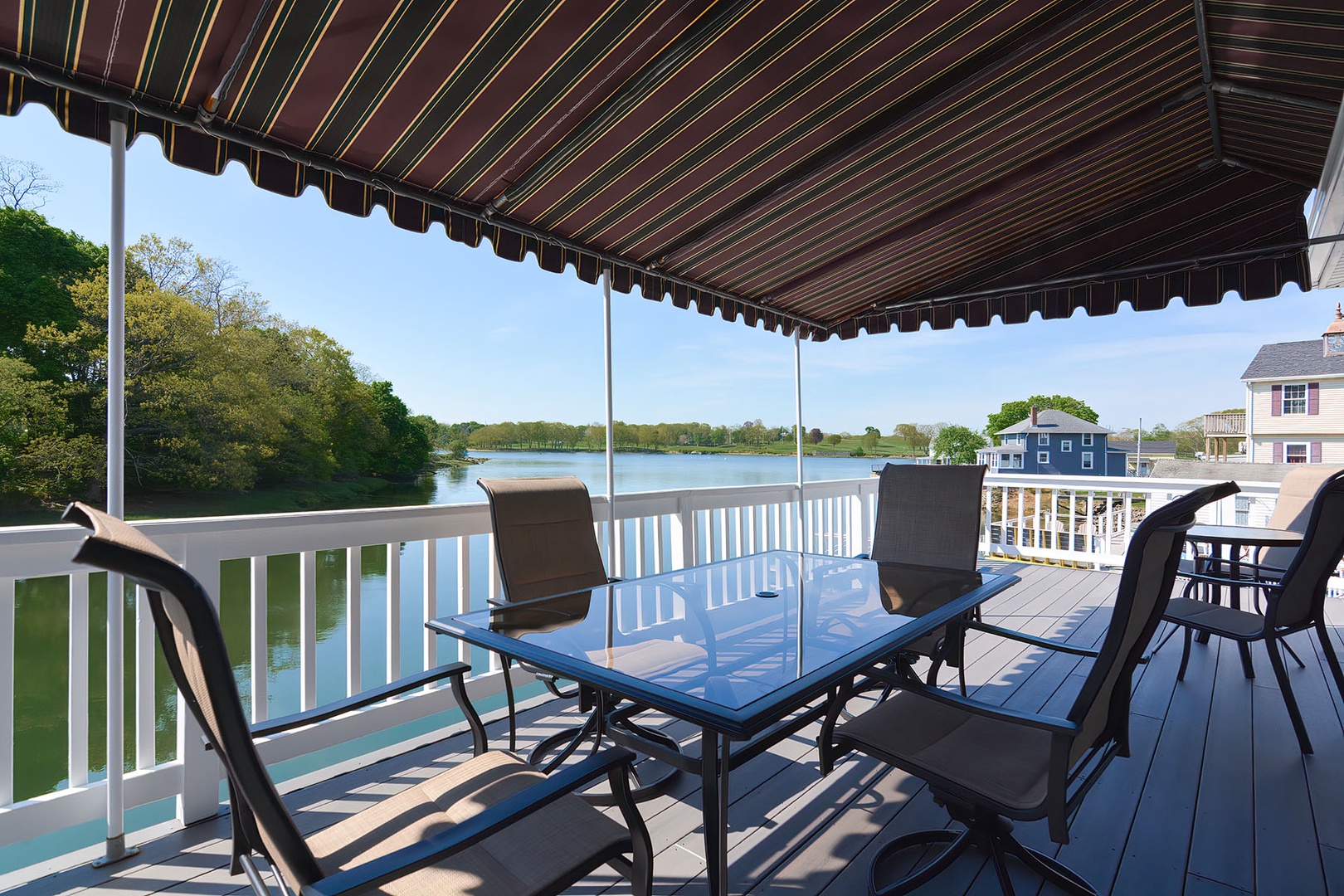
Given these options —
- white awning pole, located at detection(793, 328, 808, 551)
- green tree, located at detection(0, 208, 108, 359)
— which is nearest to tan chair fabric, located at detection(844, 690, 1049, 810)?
white awning pole, located at detection(793, 328, 808, 551)

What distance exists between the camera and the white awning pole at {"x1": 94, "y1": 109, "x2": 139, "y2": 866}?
2.08 m

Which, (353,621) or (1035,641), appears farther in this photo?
(353,621)

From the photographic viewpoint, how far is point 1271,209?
157 inches

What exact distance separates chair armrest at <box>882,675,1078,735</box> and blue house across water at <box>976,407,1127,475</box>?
38148mm

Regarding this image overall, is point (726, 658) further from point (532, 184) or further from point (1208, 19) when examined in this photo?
point (1208, 19)

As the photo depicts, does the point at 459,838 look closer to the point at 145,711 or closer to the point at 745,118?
the point at 145,711

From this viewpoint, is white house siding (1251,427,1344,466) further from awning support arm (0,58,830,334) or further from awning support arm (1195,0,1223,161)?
awning support arm (0,58,830,334)

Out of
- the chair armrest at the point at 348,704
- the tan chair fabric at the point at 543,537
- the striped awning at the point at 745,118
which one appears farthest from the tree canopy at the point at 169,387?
the chair armrest at the point at 348,704

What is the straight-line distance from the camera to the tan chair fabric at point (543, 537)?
9.72 ft

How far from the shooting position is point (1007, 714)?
1.54m

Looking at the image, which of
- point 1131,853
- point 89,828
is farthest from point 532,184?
point 1131,853

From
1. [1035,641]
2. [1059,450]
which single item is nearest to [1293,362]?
[1059,450]

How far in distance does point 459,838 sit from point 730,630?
1.23 meters

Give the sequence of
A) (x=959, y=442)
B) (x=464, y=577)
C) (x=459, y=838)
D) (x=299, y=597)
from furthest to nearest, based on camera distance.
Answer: (x=959, y=442) < (x=464, y=577) < (x=299, y=597) < (x=459, y=838)
